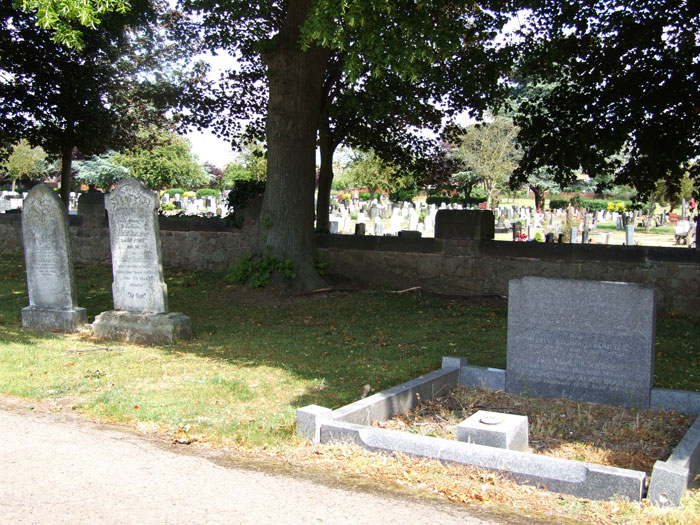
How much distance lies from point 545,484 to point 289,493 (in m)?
1.63

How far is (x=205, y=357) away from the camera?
819 cm

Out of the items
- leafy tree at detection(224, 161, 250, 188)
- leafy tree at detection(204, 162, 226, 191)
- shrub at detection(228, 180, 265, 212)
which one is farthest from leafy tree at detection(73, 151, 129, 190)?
shrub at detection(228, 180, 265, 212)

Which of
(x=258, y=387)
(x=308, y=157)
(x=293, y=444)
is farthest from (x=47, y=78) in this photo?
(x=293, y=444)

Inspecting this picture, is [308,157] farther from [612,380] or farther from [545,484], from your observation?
[545,484]

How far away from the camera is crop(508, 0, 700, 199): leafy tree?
35.7 ft

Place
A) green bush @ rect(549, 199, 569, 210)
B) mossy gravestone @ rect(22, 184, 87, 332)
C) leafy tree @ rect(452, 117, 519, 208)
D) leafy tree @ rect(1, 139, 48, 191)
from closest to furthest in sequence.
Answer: mossy gravestone @ rect(22, 184, 87, 332), leafy tree @ rect(452, 117, 519, 208), green bush @ rect(549, 199, 569, 210), leafy tree @ rect(1, 139, 48, 191)

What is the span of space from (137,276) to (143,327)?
71cm

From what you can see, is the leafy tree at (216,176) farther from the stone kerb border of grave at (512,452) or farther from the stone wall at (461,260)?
the stone kerb border of grave at (512,452)

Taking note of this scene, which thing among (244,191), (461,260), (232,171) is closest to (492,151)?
(232,171)

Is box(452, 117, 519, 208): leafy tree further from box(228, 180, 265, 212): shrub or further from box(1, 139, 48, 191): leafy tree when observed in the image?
box(1, 139, 48, 191): leafy tree

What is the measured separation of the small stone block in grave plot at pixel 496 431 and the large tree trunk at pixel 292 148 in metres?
7.88

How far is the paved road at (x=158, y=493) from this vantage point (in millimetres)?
4031

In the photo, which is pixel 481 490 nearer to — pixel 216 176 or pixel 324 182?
pixel 324 182

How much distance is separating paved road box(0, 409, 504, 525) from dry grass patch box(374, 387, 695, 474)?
1437 millimetres
